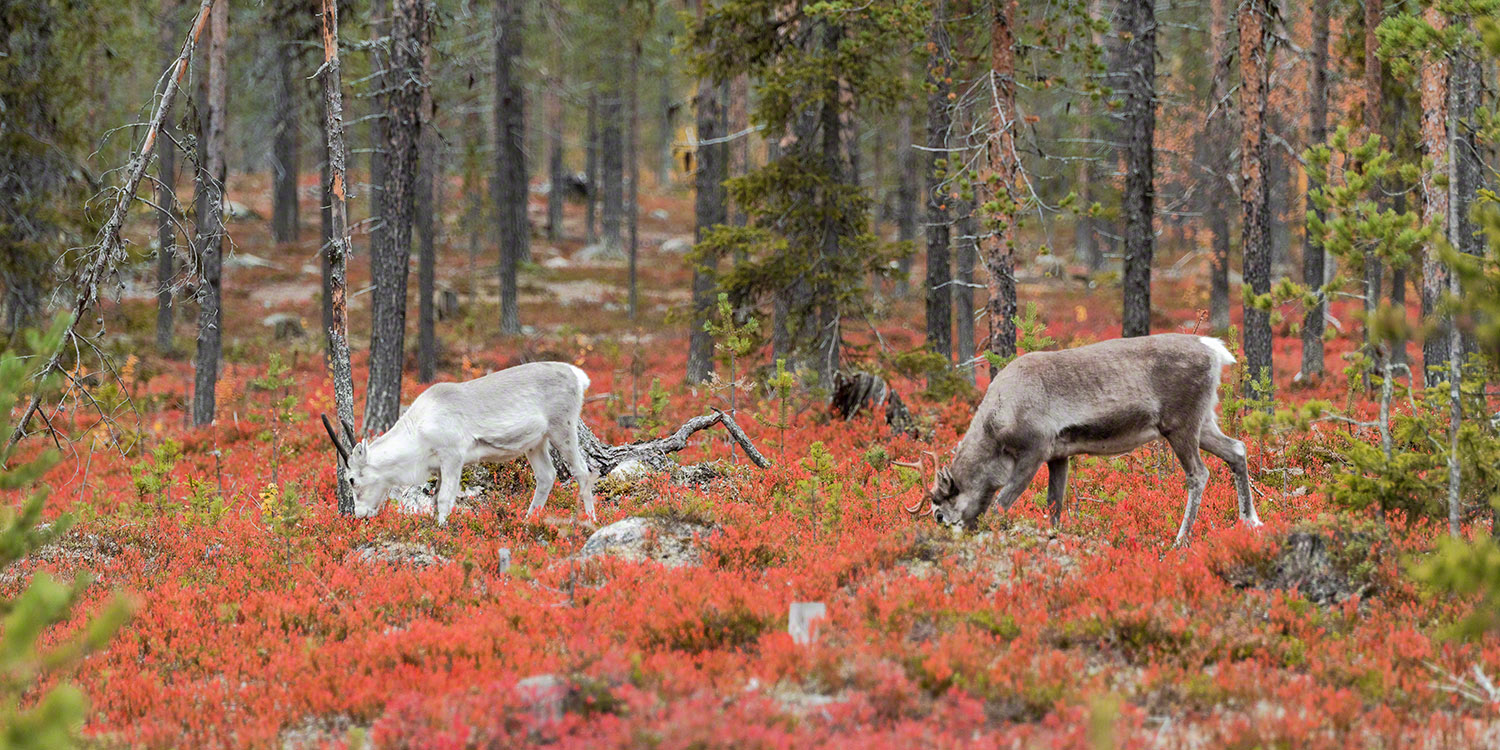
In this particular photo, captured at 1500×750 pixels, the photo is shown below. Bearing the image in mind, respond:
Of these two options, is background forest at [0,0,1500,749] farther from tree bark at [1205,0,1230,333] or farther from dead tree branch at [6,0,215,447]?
tree bark at [1205,0,1230,333]

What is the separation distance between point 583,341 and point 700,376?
17.9ft

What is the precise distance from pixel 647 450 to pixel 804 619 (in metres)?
6.83

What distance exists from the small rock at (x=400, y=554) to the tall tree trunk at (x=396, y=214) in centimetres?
506

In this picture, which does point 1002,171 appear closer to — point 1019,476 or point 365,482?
point 1019,476

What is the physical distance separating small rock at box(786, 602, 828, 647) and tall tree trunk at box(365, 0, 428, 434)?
9566mm

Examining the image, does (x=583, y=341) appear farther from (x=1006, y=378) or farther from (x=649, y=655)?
(x=649, y=655)

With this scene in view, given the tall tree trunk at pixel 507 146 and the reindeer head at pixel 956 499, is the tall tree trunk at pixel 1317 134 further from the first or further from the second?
the tall tree trunk at pixel 507 146

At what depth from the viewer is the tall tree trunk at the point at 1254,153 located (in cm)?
1577

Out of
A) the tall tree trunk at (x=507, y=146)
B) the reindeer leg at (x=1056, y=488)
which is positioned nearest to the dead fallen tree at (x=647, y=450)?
the reindeer leg at (x=1056, y=488)

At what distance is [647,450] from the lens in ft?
45.7

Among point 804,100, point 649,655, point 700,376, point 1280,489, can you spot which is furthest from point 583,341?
point 649,655

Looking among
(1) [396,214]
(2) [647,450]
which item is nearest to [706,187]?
(1) [396,214]

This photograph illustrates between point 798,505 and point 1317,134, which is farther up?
point 1317,134

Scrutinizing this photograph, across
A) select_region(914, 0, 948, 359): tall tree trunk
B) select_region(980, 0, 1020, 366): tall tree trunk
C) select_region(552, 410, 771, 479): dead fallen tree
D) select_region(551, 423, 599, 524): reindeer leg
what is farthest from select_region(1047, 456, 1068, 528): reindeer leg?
select_region(914, 0, 948, 359): tall tree trunk
